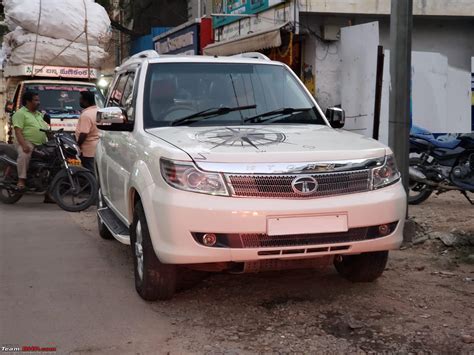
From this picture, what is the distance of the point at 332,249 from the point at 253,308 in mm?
756

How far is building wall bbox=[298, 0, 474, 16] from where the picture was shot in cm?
1023

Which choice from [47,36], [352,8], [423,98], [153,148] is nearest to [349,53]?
[352,8]

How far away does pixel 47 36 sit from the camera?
1231cm

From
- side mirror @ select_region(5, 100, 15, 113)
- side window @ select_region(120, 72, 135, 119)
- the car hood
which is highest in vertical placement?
side window @ select_region(120, 72, 135, 119)

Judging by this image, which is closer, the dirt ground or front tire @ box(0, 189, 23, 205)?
the dirt ground

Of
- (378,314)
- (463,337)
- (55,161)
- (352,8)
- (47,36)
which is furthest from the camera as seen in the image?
(47,36)

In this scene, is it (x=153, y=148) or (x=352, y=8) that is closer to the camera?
(x=153, y=148)

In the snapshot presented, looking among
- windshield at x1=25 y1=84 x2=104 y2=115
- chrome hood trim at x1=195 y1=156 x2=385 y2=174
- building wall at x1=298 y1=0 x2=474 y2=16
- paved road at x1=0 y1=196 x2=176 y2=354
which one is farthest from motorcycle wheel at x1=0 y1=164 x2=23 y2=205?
chrome hood trim at x1=195 y1=156 x2=385 y2=174

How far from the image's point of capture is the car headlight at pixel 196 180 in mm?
3594

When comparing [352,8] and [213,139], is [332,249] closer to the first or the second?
[213,139]

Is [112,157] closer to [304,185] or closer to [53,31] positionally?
[304,185]

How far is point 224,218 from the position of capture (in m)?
3.53

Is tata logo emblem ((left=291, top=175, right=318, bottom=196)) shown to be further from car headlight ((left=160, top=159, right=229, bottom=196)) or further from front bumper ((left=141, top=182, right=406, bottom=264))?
car headlight ((left=160, top=159, right=229, bottom=196))

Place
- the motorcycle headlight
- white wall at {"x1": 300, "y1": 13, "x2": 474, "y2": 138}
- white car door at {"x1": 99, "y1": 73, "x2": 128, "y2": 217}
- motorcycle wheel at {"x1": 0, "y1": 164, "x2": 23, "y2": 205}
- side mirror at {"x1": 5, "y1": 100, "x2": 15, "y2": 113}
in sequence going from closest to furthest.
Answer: white car door at {"x1": 99, "y1": 73, "x2": 128, "y2": 217}
the motorcycle headlight
motorcycle wheel at {"x1": 0, "y1": 164, "x2": 23, "y2": 205}
white wall at {"x1": 300, "y1": 13, "x2": 474, "y2": 138}
side mirror at {"x1": 5, "y1": 100, "x2": 15, "y2": 113}
